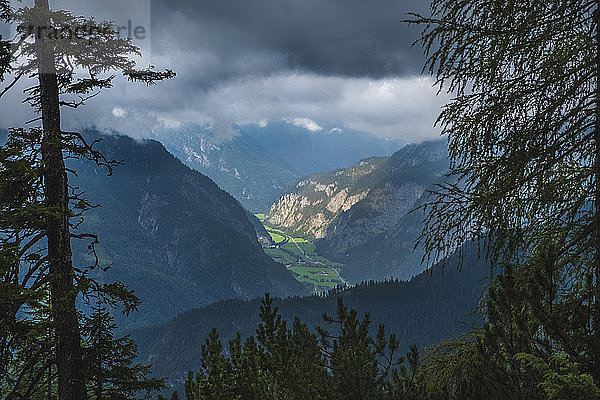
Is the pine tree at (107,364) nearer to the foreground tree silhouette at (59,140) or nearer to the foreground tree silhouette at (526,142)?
the foreground tree silhouette at (59,140)

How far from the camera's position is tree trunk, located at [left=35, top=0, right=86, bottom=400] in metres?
9.16

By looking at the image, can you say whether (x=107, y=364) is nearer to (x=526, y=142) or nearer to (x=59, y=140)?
(x=59, y=140)

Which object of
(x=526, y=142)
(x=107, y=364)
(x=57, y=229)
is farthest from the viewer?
(x=107, y=364)

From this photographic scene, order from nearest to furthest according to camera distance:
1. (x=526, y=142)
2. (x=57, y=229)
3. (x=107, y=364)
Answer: (x=526, y=142) → (x=57, y=229) → (x=107, y=364)

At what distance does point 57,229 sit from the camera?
9.41 m

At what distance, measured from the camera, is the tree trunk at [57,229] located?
361 inches

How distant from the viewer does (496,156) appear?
636 cm

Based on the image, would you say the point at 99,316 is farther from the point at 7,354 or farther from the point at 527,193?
the point at 527,193

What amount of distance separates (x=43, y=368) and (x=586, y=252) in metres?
11.2

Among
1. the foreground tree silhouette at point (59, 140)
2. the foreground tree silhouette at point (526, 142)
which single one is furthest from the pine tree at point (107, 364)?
the foreground tree silhouette at point (526, 142)

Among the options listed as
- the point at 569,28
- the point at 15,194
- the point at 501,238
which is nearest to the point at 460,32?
the point at 569,28

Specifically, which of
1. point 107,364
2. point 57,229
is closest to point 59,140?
point 57,229

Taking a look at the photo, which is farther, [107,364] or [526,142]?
[107,364]

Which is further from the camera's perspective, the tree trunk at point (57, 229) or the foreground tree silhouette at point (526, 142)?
the tree trunk at point (57, 229)
